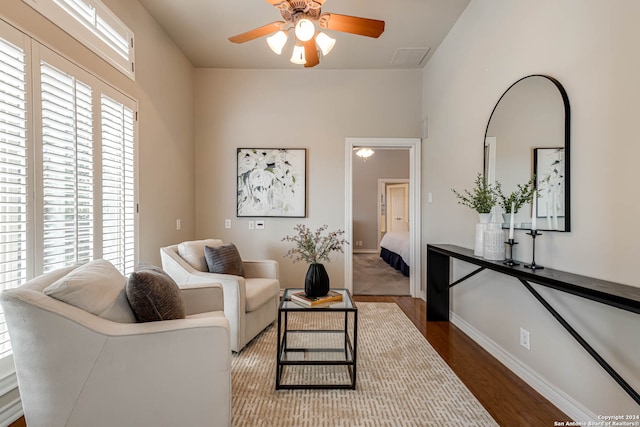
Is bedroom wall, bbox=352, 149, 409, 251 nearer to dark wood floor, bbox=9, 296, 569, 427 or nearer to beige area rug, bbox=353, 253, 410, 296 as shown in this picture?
beige area rug, bbox=353, 253, 410, 296

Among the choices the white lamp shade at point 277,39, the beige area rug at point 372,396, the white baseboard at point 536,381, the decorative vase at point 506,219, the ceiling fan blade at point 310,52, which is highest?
the white lamp shade at point 277,39

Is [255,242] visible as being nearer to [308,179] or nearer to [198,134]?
[308,179]

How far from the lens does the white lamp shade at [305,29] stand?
2.07 metres

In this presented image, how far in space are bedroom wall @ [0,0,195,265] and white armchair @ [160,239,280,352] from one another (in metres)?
0.41

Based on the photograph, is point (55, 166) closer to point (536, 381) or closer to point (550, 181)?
point (550, 181)

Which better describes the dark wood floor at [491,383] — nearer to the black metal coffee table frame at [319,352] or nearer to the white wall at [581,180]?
the white wall at [581,180]

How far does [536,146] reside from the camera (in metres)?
1.96

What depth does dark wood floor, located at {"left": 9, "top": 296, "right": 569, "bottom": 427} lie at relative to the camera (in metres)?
1.69

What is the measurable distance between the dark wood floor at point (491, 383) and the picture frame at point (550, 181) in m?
1.13

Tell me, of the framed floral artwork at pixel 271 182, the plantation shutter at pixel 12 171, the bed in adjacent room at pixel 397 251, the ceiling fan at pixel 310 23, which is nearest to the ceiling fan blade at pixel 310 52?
the ceiling fan at pixel 310 23

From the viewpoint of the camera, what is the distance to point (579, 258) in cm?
165

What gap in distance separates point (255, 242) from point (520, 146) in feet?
10.2

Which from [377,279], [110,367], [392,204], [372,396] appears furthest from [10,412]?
[392,204]

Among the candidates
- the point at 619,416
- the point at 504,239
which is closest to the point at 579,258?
the point at 504,239
